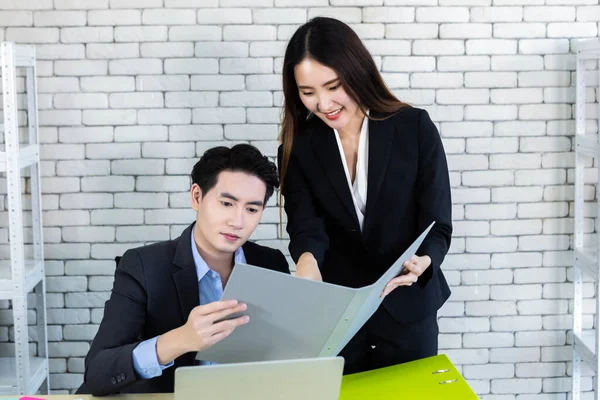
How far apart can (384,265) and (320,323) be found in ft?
2.20

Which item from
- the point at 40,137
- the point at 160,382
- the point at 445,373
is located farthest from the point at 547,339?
the point at 40,137

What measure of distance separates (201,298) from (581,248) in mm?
1881

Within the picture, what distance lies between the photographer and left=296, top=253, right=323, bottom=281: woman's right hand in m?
2.06

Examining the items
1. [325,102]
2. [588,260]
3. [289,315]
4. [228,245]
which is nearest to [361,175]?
[325,102]

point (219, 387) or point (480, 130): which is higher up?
point (480, 130)

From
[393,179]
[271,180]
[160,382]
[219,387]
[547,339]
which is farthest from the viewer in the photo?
[547,339]

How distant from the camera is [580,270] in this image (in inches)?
126

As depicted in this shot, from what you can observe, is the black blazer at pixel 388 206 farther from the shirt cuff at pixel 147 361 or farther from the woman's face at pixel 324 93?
the shirt cuff at pixel 147 361

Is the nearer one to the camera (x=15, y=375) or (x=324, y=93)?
(x=324, y=93)

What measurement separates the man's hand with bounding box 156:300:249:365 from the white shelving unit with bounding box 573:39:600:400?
1.93m

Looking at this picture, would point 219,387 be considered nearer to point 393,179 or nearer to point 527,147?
point 393,179

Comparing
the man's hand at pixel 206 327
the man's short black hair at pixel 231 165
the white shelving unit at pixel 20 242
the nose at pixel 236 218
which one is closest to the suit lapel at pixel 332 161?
the man's short black hair at pixel 231 165

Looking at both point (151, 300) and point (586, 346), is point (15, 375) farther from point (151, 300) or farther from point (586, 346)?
point (586, 346)

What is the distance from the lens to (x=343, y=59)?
6.67 ft
